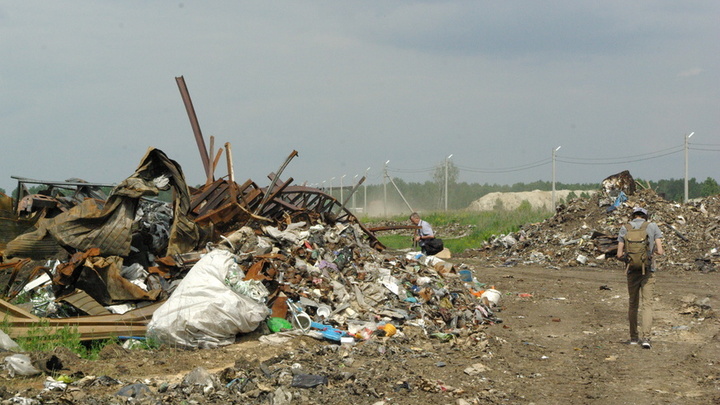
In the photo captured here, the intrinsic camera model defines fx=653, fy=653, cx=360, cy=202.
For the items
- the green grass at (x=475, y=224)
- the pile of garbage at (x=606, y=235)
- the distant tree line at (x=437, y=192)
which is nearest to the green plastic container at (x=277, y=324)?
the pile of garbage at (x=606, y=235)

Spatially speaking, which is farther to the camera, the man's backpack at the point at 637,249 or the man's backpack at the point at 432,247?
the man's backpack at the point at 432,247

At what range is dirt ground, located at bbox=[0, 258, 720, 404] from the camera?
5020 mm

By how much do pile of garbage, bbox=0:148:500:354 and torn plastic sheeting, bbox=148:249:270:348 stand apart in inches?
0.5

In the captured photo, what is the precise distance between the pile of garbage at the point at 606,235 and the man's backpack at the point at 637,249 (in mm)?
8960

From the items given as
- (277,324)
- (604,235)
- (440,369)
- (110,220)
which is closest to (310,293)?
(277,324)

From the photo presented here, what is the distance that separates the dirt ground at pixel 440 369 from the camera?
502 cm

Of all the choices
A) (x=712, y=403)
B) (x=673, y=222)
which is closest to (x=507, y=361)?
(x=712, y=403)

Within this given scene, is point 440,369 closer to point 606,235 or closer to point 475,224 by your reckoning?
point 606,235

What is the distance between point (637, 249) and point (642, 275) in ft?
1.17

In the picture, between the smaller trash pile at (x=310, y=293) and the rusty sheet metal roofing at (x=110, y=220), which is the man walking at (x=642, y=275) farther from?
the rusty sheet metal roofing at (x=110, y=220)

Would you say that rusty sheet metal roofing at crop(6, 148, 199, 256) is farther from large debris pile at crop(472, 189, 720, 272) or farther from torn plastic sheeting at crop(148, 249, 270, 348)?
large debris pile at crop(472, 189, 720, 272)

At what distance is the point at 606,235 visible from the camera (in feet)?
57.9

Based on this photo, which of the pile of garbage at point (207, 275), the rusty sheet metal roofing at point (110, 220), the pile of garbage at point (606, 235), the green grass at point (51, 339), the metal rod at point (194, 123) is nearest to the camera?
the green grass at point (51, 339)

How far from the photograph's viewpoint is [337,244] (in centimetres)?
989
